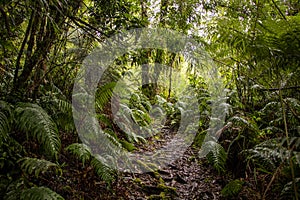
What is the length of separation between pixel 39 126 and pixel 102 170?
0.75 meters

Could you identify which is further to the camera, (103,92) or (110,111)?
(110,111)

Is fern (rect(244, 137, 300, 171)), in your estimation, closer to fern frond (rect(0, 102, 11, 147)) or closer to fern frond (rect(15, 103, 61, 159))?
fern frond (rect(15, 103, 61, 159))

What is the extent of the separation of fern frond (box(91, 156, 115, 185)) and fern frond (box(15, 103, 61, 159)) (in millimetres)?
527

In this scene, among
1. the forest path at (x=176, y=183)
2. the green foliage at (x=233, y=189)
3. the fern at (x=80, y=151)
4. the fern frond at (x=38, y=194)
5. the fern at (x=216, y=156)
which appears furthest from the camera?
the fern at (x=216, y=156)

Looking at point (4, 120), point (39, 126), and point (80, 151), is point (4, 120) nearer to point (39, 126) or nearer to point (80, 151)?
point (39, 126)

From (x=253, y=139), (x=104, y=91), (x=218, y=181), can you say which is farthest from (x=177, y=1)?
(x=218, y=181)

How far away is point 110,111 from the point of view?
403 cm

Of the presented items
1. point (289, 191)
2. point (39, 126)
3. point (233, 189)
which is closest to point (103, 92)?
point (39, 126)

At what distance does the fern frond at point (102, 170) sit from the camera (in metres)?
2.46

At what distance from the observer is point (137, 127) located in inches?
192

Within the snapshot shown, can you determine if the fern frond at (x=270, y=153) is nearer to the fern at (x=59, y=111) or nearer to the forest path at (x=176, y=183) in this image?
the forest path at (x=176, y=183)

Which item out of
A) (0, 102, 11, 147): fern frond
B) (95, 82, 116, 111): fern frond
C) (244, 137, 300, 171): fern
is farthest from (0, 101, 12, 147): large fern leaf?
(244, 137, 300, 171): fern

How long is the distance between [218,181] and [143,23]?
6.81ft

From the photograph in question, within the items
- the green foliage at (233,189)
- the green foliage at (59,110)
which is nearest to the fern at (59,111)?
the green foliage at (59,110)
